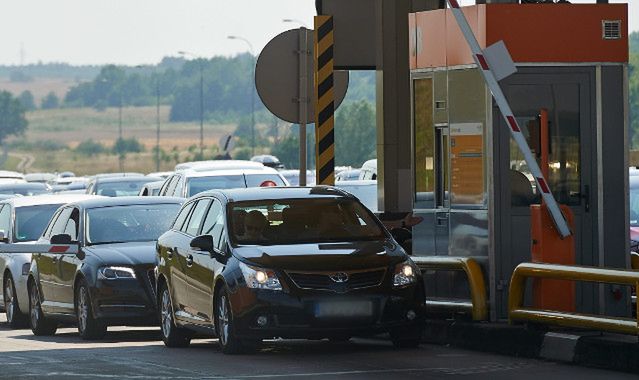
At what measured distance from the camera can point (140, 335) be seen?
2166 centimetres

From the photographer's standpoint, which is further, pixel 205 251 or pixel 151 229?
pixel 151 229

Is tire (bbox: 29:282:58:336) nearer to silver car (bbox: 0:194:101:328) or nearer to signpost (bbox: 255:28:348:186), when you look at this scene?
silver car (bbox: 0:194:101:328)

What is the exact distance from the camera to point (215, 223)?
17.9 meters

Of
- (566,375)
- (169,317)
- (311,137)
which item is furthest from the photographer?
(311,137)

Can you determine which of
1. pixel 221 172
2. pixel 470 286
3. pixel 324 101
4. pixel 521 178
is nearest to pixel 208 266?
pixel 470 286

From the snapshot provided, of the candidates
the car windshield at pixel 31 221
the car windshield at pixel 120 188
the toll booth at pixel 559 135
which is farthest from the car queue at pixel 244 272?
the car windshield at pixel 120 188

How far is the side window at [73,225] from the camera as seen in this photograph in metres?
22.2

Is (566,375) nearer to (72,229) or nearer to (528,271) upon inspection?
(528,271)

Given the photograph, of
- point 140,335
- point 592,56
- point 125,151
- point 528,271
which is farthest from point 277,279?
point 125,151

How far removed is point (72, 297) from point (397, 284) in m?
6.00

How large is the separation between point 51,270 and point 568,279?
875 centimetres

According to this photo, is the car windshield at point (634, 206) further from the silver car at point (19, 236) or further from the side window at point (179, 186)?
the side window at point (179, 186)

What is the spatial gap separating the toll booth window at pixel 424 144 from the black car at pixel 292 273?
778 millimetres

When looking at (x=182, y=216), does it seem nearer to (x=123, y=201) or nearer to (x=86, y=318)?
(x=86, y=318)
